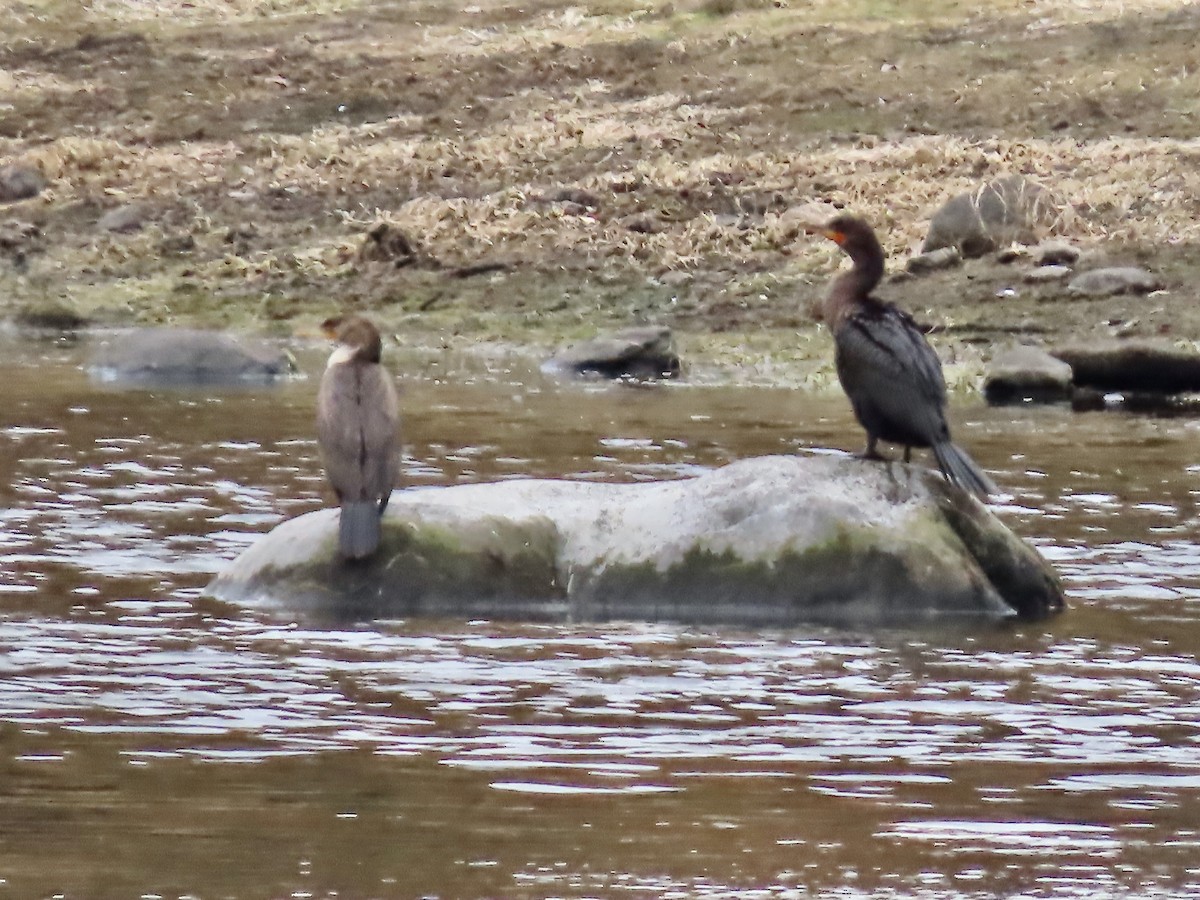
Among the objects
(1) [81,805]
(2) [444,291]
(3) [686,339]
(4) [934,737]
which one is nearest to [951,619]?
(4) [934,737]

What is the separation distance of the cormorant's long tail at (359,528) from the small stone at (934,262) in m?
11.5

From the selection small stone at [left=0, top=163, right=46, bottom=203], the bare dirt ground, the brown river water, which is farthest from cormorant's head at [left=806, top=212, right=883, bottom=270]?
small stone at [left=0, top=163, right=46, bottom=203]

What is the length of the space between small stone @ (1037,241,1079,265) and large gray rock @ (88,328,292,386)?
5.73 meters

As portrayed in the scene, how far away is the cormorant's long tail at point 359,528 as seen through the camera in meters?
9.54

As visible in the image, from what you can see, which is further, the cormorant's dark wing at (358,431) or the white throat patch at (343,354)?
the white throat patch at (343,354)

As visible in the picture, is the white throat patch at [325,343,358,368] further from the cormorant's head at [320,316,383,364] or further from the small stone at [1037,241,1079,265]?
the small stone at [1037,241,1079,265]

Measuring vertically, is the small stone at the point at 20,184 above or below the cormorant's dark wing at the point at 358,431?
above

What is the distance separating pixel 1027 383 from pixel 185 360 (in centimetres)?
588

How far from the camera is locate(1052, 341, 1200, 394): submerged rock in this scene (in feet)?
57.9

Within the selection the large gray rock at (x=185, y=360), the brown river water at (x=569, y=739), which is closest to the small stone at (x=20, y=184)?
the large gray rock at (x=185, y=360)

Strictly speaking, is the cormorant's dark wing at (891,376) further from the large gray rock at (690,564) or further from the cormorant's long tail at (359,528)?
the cormorant's long tail at (359,528)

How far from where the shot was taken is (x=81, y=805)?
259 inches

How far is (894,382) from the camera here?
32.8 feet

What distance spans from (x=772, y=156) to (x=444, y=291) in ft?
Result: 12.1
